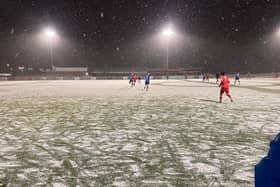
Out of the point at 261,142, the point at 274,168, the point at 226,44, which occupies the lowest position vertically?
the point at 261,142

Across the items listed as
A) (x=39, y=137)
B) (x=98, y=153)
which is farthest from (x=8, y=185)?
(x=39, y=137)

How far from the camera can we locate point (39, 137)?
5004 mm

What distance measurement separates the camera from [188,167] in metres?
3.30

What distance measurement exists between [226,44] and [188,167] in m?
70.0

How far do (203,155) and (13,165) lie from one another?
3.18 m

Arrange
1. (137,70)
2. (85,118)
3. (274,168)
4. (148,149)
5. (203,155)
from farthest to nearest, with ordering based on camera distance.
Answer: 1. (137,70)
2. (85,118)
3. (148,149)
4. (203,155)
5. (274,168)

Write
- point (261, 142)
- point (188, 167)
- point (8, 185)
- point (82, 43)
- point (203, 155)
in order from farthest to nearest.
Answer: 1. point (82, 43)
2. point (261, 142)
3. point (203, 155)
4. point (188, 167)
5. point (8, 185)

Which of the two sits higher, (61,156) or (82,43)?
(82,43)

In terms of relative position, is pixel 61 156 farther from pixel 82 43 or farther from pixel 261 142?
pixel 82 43

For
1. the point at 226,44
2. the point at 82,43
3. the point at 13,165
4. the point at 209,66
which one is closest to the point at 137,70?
the point at 82,43

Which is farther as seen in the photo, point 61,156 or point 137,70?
point 137,70

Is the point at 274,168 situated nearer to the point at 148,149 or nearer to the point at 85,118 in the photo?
the point at 148,149

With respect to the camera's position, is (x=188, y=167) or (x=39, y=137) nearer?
(x=188, y=167)

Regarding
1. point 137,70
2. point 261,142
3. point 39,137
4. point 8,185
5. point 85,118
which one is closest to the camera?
point 8,185
